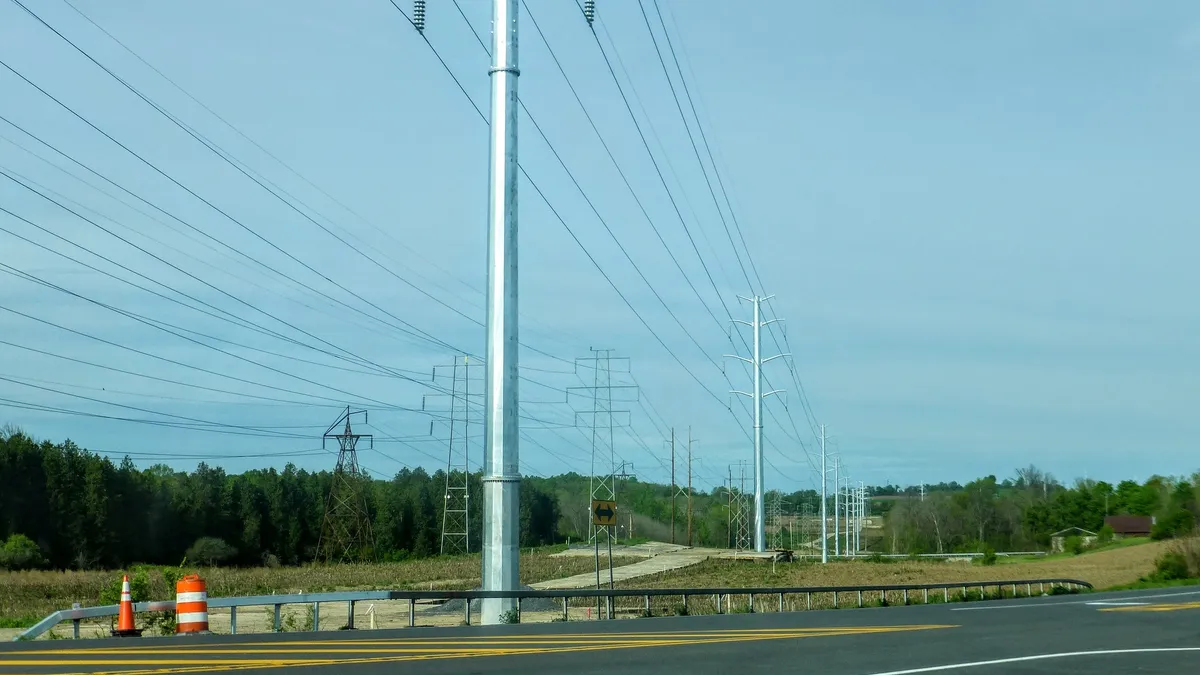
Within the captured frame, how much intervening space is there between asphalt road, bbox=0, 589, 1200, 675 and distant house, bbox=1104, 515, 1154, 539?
175m

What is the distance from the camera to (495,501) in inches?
914

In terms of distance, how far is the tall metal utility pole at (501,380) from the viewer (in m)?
23.3

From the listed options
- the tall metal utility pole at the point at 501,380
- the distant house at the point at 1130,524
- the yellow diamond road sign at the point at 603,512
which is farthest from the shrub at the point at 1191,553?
the distant house at the point at 1130,524

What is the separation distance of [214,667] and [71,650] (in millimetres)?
3562

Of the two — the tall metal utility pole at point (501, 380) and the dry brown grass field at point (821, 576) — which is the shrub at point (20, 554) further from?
the tall metal utility pole at point (501, 380)

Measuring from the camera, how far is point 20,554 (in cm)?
7250

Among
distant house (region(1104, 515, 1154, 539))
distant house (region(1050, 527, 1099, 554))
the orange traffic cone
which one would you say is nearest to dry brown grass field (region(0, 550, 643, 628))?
the orange traffic cone

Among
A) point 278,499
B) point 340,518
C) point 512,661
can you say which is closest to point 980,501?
point 278,499

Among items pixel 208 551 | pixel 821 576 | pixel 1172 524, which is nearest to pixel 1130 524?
pixel 1172 524

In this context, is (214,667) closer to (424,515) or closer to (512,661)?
(512,661)

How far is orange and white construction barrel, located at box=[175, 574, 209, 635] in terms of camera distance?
18.4 m

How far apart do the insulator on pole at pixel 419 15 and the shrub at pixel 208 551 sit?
6571cm

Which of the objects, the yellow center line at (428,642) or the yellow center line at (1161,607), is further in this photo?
the yellow center line at (1161,607)

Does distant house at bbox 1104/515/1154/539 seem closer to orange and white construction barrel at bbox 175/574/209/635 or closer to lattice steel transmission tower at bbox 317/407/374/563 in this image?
lattice steel transmission tower at bbox 317/407/374/563
